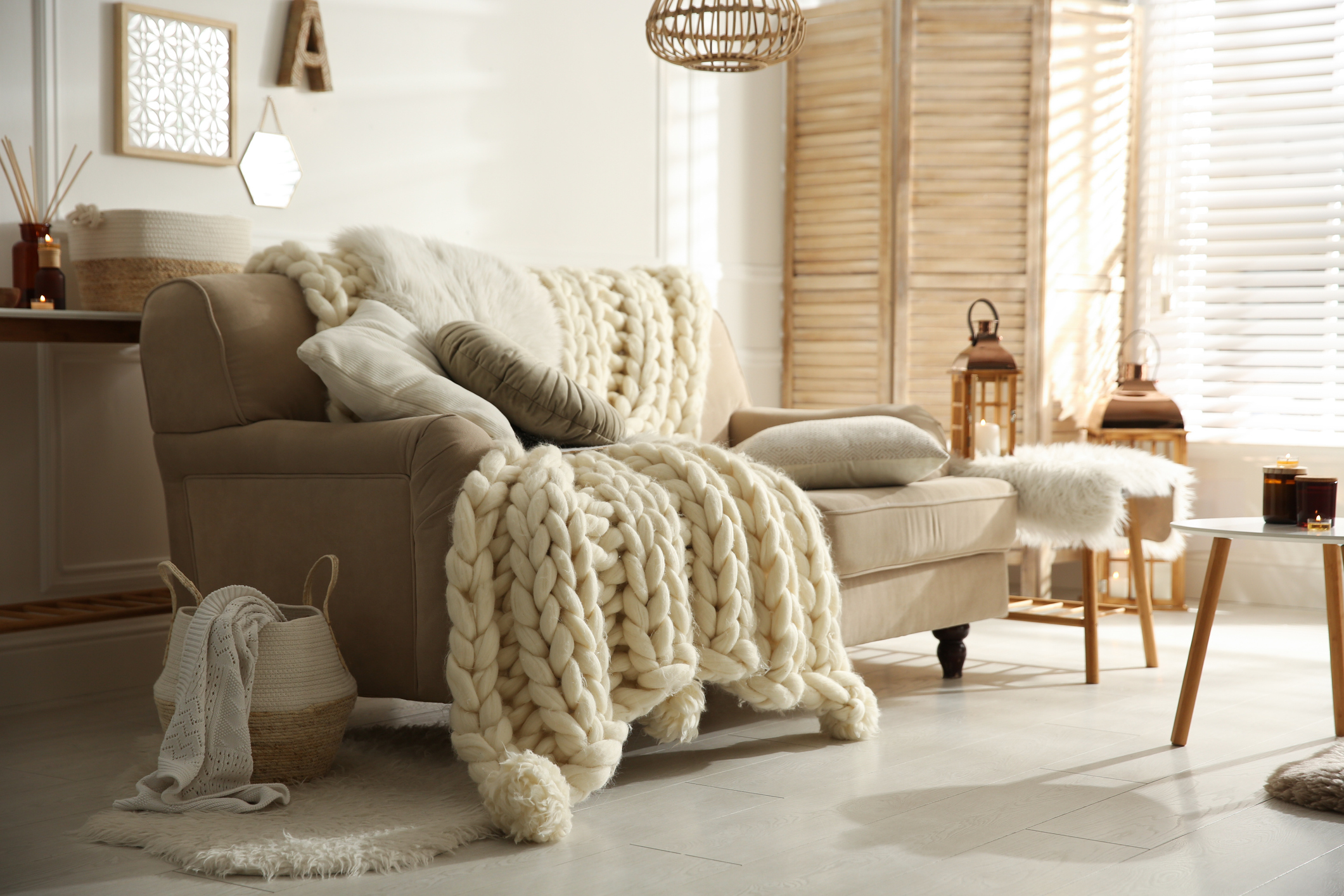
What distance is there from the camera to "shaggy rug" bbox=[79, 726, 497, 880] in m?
1.79

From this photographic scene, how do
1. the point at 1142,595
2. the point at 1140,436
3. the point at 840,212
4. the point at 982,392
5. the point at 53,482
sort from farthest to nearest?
the point at 840,212, the point at 1140,436, the point at 982,392, the point at 1142,595, the point at 53,482

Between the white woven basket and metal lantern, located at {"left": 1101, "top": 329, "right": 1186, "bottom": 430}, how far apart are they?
285cm

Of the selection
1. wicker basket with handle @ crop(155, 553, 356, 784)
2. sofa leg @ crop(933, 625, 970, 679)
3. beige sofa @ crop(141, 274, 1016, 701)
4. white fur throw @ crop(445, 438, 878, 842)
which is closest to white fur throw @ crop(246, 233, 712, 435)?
beige sofa @ crop(141, 274, 1016, 701)

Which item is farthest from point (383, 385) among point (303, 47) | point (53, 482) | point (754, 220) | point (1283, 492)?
point (754, 220)

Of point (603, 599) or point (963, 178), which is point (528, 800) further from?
point (963, 178)

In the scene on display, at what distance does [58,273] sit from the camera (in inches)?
111

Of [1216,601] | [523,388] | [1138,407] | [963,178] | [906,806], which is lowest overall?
[906,806]

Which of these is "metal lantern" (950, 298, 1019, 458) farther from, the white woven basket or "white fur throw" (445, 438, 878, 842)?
the white woven basket

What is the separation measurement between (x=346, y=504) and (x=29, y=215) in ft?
3.72

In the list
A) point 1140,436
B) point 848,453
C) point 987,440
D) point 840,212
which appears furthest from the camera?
point 840,212

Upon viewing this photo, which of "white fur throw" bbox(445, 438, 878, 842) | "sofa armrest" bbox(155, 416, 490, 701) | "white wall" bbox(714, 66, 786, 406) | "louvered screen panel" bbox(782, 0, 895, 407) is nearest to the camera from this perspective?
"white fur throw" bbox(445, 438, 878, 842)

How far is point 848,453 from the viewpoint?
281cm

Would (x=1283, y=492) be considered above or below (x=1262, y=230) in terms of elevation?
below

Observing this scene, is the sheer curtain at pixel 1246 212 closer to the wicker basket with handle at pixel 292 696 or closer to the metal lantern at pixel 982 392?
the metal lantern at pixel 982 392
